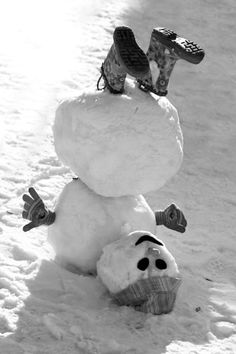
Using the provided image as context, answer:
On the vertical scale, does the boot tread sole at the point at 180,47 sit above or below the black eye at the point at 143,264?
above

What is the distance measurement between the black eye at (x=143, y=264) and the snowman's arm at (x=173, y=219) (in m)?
0.31

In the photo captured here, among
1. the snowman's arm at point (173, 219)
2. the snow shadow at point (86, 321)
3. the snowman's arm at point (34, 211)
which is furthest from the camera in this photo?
the snowman's arm at point (173, 219)

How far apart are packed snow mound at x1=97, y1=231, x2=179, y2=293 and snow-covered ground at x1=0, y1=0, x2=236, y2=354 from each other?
0.32 ft

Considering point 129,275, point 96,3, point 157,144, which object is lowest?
point 96,3

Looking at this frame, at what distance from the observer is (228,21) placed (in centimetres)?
590

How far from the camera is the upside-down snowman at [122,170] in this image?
2.74 m

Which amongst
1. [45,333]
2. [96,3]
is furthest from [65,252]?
[96,3]

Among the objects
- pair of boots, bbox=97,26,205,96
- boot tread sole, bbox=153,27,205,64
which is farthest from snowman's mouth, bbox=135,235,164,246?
boot tread sole, bbox=153,27,205,64

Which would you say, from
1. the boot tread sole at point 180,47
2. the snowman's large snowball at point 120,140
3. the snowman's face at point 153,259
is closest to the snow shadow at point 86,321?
the snowman's face at point 153,259

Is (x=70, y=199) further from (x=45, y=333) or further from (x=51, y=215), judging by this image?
(x=45, y=333)

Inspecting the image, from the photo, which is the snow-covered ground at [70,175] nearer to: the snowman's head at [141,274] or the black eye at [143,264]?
the snowman's head at [141,274]

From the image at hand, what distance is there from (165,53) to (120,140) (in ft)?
1.15

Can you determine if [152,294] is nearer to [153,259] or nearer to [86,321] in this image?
[153,259]

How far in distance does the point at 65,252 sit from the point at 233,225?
36.1 inches
